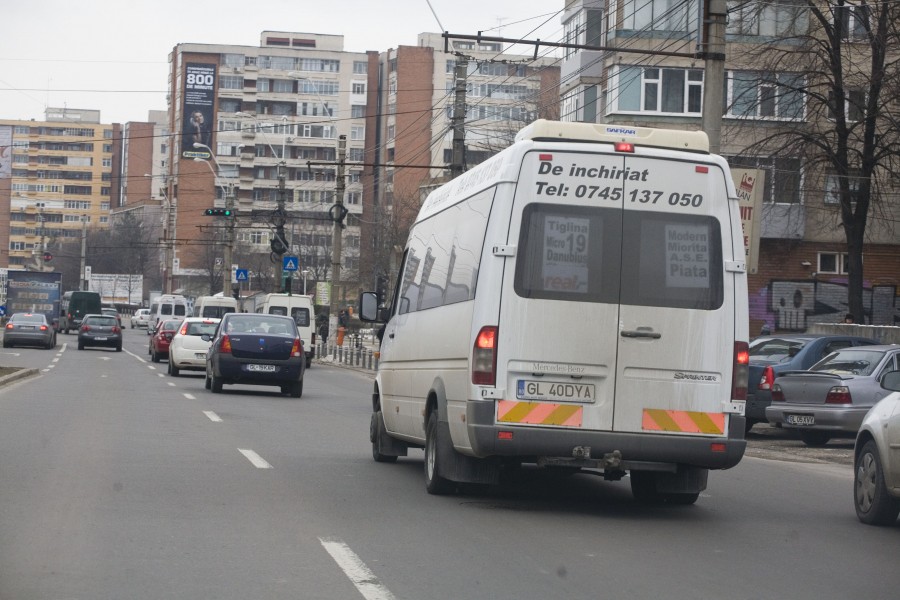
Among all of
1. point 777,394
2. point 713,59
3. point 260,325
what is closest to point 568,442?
point 777,394

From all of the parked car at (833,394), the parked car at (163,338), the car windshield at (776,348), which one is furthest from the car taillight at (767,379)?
the parked car at (163,338)

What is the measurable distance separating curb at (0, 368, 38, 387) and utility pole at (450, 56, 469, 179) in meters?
10.1

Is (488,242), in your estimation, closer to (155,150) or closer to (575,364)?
(575,364)

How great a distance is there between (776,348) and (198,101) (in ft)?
366

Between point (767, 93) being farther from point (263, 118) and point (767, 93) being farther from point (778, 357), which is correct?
point (263, 118)

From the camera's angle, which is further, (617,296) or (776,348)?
(776,348)

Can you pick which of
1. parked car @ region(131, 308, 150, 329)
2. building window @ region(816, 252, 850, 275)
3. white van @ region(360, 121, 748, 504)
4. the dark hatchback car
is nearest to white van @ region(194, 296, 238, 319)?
building window @ region(816, 252, 850, 275)

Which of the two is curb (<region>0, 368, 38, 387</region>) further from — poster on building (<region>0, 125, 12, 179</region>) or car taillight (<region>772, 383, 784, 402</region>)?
car taillight (<region>772, 383, 784, 402</region>)

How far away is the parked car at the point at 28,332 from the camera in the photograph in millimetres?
52594

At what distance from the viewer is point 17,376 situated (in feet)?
96.7

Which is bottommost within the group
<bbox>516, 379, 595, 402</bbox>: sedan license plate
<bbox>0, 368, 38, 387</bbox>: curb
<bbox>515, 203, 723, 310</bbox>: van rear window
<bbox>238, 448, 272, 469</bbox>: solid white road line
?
<bbox>0, 368, 38, 387</bbox>: curb

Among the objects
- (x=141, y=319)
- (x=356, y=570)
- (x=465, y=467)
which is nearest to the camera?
(x=356, y=570)

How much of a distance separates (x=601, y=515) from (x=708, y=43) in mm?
Answer: 11302

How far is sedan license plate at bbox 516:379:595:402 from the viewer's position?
988cm
